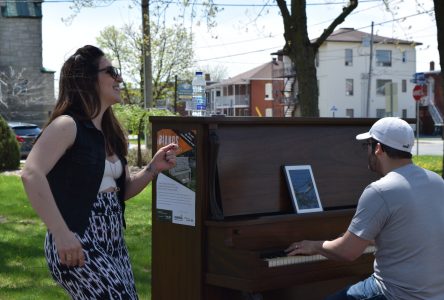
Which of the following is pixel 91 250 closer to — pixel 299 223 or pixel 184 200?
pixel 184 200

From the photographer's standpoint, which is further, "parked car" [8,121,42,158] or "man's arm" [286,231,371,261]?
"parked car" [8,121,42,158]

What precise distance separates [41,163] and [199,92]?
2.54 m

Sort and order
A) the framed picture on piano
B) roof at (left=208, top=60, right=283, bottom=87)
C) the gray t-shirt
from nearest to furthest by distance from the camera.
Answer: the gray t-shirt → the framed picture on piano → roof at (left=208, top=60, right=283, bottom=87)

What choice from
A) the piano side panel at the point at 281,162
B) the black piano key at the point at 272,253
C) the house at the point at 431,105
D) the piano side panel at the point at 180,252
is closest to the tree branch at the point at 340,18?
the piano side panel at the point at 281,162

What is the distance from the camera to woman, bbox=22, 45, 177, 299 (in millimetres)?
2938

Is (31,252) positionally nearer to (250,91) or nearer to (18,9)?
(18,9)

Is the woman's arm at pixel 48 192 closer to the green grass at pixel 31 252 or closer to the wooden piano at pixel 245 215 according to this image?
the wooden piano at pixel 245 215

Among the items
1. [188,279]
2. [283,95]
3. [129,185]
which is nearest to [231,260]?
[188,279]

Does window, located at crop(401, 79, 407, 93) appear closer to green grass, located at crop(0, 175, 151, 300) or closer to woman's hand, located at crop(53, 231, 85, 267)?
green grass, located at crop(0, 175, 151, 300)

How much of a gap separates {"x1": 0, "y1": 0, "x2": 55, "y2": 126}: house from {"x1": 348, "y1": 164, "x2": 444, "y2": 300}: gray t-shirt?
41.0 metres

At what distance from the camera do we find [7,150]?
18.0 m

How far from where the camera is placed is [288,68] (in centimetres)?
6681

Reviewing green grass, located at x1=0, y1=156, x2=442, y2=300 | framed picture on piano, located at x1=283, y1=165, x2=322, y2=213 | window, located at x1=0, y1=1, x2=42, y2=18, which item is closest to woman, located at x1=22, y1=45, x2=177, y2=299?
framed picture on piano, located at x1=283, y1=165, x2=322, y2=213

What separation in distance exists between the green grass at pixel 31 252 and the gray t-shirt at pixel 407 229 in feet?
9.66
